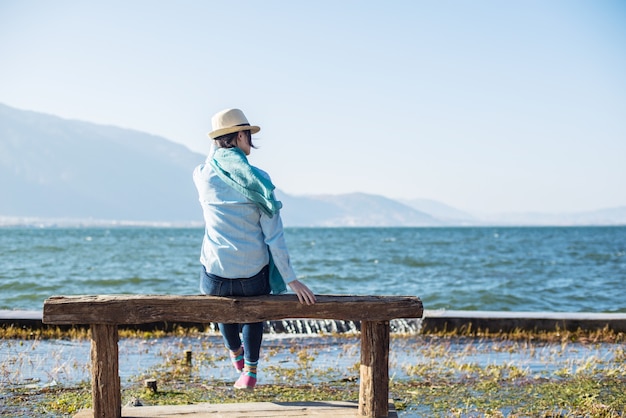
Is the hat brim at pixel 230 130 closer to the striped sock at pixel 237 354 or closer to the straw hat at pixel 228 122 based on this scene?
the straw hat at pixel 228 122

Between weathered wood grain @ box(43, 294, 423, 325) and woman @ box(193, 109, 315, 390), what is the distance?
0.16 metres

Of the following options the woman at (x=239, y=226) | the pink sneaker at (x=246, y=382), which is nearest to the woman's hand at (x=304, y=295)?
the woman at (x=239, y=226)

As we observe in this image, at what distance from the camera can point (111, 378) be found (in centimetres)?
482

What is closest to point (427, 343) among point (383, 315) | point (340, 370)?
point (340, 370)

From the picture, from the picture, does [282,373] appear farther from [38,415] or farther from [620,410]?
[620,410]

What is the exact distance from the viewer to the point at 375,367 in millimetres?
4930

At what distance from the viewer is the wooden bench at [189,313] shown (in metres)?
4.68

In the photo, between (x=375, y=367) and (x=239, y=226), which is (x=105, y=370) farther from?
(x=375, y=367)

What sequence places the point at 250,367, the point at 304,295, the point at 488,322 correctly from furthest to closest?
the point at 488,322, the point at 250,367, the point at 304,295

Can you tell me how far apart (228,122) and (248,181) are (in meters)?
0.54

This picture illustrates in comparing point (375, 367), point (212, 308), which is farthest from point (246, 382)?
point (375, 367)

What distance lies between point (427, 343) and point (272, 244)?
6.41 metres

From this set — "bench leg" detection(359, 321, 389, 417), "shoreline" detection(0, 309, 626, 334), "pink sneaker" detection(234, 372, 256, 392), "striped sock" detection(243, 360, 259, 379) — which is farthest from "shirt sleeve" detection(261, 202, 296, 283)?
"shoreline" detection(0, 309, 626, 334)

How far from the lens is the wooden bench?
4676mm
